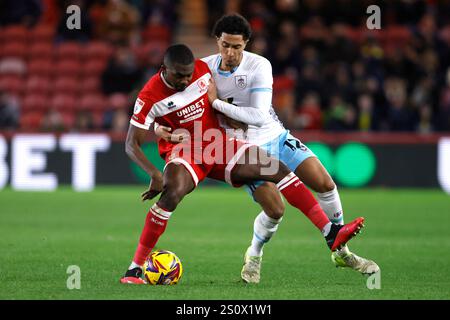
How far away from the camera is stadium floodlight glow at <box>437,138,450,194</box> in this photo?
56.2ft

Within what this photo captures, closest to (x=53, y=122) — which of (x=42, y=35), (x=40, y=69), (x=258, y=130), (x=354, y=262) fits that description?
(x=40, y=69)

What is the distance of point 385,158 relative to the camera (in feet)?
57.8

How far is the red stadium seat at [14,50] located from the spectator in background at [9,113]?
5.75 ft

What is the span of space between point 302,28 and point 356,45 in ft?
3.91

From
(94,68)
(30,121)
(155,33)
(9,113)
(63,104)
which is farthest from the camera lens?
(155,33)

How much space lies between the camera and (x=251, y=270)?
771 centimetres

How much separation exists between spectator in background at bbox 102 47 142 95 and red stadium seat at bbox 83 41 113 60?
886mm

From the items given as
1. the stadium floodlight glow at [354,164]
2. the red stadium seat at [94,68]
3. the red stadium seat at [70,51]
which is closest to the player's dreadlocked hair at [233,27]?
the stadium floodlight glow at [354,164]

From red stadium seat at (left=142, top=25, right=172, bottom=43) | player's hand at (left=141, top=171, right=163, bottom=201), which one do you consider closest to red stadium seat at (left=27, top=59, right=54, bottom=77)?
red stadium seat at (left=142, top=25, right=172, bottom=43)

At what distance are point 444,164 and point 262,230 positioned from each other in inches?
394

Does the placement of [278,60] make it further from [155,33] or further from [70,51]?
[70,51]

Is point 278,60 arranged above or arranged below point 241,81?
below
